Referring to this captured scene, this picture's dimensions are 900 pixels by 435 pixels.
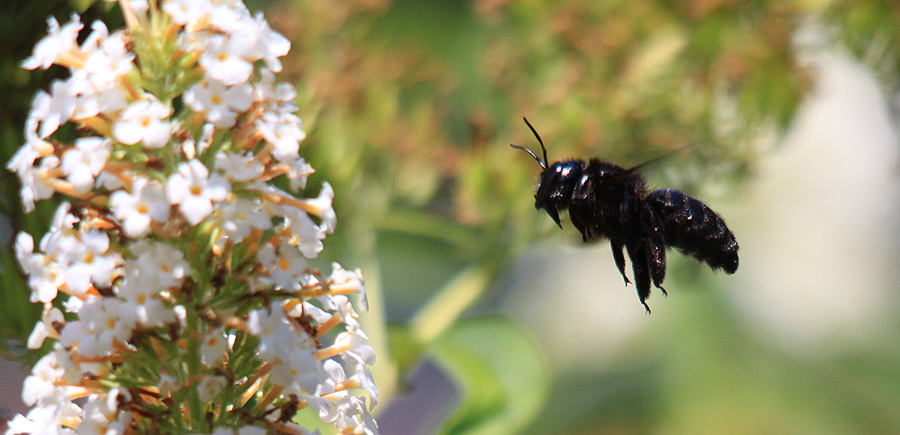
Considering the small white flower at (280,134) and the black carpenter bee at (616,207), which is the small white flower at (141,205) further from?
the black carpenter bee at (616,207)

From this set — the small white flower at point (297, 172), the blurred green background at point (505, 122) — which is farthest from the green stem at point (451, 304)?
the small white flower at point (297, 172)

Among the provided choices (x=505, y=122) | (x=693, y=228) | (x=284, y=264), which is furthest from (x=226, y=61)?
(x=505, y=122)

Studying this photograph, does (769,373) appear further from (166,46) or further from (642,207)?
(166,46)

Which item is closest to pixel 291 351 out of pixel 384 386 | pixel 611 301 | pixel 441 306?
pixel 384 386

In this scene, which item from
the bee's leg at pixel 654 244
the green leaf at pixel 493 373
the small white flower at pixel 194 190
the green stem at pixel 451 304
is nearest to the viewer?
the small white flower at pixel 194 190

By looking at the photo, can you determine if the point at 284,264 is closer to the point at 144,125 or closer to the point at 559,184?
the point at 144,125
